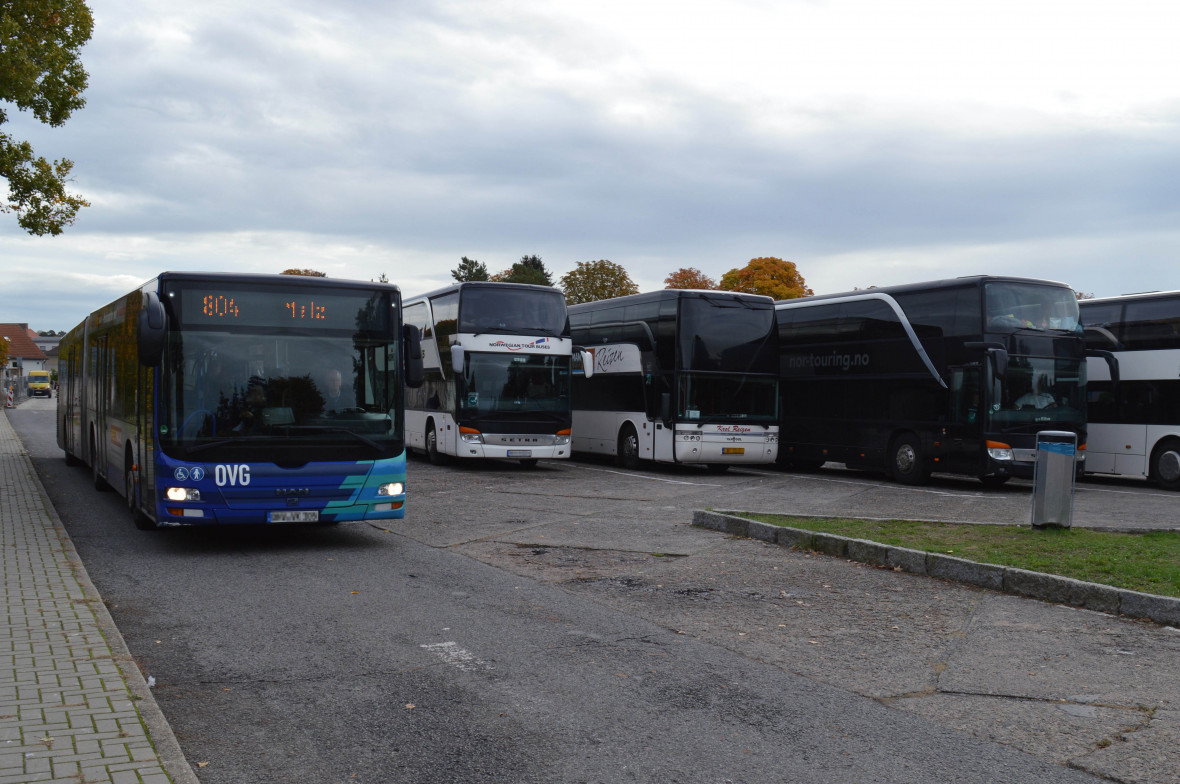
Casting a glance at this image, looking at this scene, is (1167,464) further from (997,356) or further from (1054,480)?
(1054,480)

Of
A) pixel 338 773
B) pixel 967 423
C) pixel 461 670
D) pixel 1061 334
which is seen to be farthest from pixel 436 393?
pixel 338 773

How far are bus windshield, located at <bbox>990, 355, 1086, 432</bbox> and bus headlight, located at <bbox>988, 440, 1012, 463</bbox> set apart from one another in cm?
29

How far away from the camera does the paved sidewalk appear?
4148 millimetres

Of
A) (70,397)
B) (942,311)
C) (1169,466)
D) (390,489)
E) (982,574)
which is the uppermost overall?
(942,311)

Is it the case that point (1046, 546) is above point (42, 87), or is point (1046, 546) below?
below

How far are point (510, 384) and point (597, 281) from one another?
177 ft

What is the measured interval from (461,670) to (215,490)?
15.6 ft

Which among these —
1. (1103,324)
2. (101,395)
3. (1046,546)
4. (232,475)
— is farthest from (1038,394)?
(101,395)

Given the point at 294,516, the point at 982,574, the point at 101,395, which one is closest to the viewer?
the point at 982,574

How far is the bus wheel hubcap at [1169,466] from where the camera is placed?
20.1m

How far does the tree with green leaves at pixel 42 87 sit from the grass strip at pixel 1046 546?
1231 cm

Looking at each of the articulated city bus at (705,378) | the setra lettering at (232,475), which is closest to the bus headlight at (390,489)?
the setra lettering at (232,475)

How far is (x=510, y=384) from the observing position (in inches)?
856

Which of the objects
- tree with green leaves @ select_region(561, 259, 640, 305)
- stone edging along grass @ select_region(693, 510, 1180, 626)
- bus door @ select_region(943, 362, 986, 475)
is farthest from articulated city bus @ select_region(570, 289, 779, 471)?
tree with green leaves @ select_region(561, 259, 640, 305)
